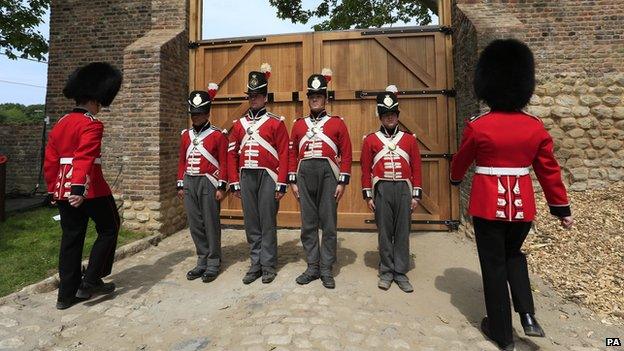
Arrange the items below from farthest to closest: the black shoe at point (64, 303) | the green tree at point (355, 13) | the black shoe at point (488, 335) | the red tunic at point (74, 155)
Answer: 1. the green tree at point (355, 13)
2. the black shoe at point (64, 303)
3. the red tunic at point (74, 155)
4. the black shoe at point (488, 335)

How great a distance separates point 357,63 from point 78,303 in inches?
200

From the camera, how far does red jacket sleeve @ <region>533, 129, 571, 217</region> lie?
2.94m

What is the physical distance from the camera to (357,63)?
6355 mm

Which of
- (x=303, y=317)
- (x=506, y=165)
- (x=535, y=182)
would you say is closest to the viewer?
(x=506, y=165)

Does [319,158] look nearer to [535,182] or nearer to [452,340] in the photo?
[452,340]

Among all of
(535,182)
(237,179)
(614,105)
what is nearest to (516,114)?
(237,179)

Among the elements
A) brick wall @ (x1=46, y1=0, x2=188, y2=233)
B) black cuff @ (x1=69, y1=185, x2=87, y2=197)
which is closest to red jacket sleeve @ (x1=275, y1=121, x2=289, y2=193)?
black cuff @ (x1=69, y1=185, x2=87, y2=197)

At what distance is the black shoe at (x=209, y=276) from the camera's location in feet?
14.2

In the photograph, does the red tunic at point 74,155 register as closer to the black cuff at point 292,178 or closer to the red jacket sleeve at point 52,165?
the red jacket sleeve at point 52,165

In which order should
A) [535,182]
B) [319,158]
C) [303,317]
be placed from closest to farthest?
[303,317]
[319,158]
[535,182]

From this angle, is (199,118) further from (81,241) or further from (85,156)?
(81,241)

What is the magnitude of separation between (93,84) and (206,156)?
4.40 feet

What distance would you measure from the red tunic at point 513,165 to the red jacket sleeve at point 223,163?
2652 mm

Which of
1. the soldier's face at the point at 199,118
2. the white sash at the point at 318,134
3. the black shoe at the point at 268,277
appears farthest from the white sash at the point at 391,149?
the soldier's face at the point at 199,118
